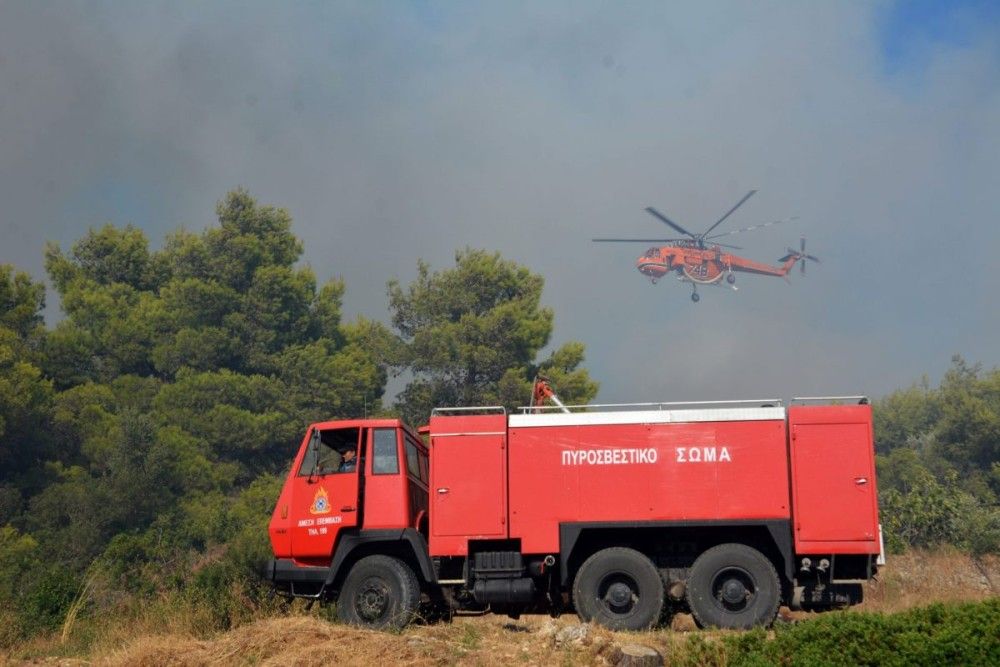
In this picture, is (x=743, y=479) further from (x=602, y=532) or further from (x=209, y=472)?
(x=209, y=472)

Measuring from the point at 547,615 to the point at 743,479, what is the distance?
3.85m

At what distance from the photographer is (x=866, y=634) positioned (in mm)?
9883

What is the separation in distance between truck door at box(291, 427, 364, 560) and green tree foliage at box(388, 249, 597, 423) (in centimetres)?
2503

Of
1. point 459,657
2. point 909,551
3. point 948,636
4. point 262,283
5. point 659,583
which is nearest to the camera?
point 948,636

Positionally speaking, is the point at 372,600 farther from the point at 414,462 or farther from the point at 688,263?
the point at 688,263

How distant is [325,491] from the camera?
1515cm

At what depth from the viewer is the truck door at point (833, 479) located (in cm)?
1408

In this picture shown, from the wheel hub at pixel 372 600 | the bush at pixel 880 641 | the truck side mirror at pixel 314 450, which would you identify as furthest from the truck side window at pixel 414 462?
the bush at pixel 880 641

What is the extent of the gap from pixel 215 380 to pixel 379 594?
3086 cm

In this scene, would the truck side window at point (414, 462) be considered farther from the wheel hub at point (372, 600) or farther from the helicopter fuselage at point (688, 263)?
the helicopter fuselage at point (688, 263)

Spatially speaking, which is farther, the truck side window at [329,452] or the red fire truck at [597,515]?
the truck side window at [329,452]

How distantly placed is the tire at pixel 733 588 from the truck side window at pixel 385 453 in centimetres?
442

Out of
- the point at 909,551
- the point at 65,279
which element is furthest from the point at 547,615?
the point at 65,279

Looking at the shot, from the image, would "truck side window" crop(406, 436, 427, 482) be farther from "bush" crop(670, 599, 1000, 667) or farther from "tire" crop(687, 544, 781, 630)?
"bush" crop(670, 599, 1000, 667)
